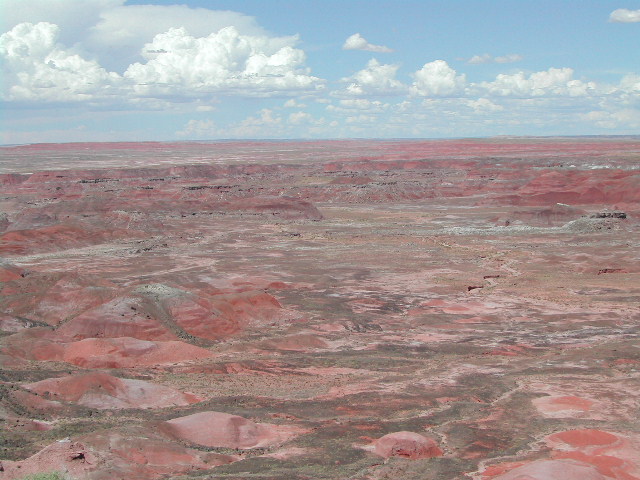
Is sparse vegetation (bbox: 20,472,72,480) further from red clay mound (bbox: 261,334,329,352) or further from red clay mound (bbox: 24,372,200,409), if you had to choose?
red clay mound (bbox: 261,334,329,352)

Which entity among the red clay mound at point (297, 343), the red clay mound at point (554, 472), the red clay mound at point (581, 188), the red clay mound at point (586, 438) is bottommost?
the red clay mound at point (297, 343)

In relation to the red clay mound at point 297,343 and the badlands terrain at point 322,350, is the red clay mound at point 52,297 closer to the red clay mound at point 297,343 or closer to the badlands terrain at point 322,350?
the badlands terrain at point 322,350

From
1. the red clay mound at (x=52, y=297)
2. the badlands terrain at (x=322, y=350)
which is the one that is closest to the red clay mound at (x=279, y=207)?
the badlands terrain at (x=322, y=350)

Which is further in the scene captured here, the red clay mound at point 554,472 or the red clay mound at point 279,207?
the red clay mound at point 279,207

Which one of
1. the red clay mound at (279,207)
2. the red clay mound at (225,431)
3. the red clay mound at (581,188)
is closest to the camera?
the red clay mound at (225,431)

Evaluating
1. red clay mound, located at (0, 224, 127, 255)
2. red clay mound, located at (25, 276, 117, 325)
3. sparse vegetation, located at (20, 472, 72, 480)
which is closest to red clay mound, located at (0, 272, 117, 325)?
red clay mound, located at (25, 276, 117, 325)

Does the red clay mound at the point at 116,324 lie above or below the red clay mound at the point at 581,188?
below

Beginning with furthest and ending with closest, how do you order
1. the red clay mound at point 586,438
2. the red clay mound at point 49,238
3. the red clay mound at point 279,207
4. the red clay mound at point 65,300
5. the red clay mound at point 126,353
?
the red clay mound at point 279,207
the red clay mound at point 49,238
the red clay mound at point 65,300
the red clay mound at point 126,353
the red clay mound at point 586,438

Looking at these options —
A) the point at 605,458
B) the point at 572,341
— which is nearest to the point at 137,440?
the point at 605,458

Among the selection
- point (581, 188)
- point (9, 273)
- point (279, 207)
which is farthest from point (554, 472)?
point (581, 188)
